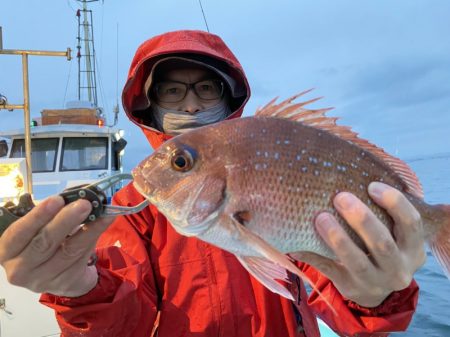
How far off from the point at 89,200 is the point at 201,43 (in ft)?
5.59

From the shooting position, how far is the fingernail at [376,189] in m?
1.58

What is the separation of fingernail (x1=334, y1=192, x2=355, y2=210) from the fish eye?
0.63 meters

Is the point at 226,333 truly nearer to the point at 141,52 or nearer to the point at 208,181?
the point at 208,181

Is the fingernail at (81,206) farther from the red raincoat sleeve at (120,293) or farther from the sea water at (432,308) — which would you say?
the sea water at (432,308)

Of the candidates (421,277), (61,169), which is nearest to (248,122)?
(61,169)

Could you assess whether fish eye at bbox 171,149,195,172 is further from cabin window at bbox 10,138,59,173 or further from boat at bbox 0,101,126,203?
cabin window at bbox 10,138,59,173

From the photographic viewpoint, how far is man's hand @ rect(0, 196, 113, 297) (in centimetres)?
143

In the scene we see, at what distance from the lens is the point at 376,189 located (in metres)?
1.59

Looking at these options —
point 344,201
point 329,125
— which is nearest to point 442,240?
point 344,201

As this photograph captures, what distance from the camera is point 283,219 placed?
1.49 meters

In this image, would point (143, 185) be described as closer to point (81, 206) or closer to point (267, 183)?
point (81, 206)

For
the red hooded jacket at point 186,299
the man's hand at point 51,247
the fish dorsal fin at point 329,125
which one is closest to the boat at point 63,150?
the red hooded jacket at point 186,299

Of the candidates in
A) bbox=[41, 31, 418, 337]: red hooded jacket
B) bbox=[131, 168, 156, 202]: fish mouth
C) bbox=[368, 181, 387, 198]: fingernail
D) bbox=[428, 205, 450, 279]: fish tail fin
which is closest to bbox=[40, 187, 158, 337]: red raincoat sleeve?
bbox=[41, 31, 418, 337]: red hooded jacket

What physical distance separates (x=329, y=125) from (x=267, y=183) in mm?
464
